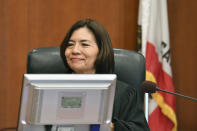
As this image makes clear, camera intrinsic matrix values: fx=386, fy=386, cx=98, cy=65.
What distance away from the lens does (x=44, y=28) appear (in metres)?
3.32

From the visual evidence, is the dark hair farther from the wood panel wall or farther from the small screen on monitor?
the wood panel wall

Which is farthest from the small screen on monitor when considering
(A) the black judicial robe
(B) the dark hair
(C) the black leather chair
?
(C) the black leather chair

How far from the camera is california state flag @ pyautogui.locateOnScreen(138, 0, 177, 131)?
10.8 ft

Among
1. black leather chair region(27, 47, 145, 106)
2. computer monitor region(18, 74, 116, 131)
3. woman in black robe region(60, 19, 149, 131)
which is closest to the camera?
computer monitor region(18, 74, 116, 131)

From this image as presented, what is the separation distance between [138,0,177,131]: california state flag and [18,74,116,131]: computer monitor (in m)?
2.01

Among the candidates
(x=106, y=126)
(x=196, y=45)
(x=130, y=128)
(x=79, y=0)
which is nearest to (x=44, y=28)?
(x=79, y=0)

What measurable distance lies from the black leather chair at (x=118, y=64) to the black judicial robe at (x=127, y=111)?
0.29ft

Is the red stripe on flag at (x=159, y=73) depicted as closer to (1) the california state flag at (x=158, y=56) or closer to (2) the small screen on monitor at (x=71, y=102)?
(1) the california state flag at (x=158, y=56)

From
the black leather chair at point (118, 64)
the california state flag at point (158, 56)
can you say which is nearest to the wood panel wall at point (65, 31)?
the california state flag at point (158, 56)

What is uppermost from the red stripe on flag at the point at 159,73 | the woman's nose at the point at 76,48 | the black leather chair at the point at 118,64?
the woman's nose at the point at 76,48

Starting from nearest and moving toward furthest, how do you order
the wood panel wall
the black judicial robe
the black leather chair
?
the black judicial robe, the black leather chair, the wood panel wall

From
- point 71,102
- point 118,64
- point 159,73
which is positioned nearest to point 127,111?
point 118,64

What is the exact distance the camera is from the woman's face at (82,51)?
1950mm

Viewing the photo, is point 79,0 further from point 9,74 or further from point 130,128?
point 130,128
